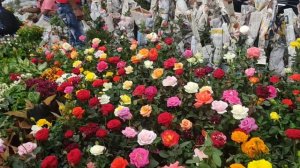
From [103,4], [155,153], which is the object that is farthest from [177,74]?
[103,4]

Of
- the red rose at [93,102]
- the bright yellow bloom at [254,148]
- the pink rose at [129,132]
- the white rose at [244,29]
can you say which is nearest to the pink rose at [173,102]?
the pink rose at [129,132]

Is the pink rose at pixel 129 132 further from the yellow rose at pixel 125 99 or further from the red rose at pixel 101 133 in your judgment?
the yellow rose at pixel 125 99

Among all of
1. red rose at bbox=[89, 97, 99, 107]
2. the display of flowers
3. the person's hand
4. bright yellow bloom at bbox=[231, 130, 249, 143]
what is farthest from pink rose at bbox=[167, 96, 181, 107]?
the person's hand

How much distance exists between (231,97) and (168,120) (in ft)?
1.68

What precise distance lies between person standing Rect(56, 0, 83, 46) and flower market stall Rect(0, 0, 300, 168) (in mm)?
791

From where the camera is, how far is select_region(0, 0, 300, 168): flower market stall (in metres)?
2.49

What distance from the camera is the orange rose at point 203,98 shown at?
2773mm

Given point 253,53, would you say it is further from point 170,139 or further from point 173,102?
point 170,139

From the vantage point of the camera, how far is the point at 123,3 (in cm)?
584

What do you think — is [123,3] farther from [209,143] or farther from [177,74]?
[209,143]

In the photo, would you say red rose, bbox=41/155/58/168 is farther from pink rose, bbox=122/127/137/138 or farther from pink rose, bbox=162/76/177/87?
pink rose, bbox=162/76/177/87

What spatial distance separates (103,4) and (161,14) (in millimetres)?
1862

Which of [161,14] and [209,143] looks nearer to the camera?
[209,143]

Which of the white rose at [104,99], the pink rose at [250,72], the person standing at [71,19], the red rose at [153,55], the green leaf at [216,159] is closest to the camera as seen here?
the green leaf at [216,159]
